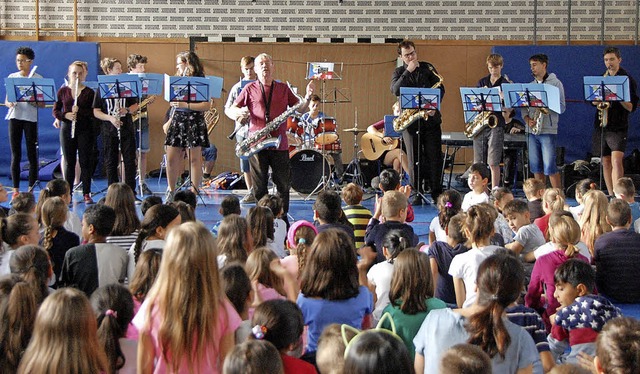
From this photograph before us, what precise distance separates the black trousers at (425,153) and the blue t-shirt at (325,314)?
274 inches

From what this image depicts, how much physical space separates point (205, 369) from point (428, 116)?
806 centimetres

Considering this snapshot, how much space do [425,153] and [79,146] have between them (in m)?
4.61

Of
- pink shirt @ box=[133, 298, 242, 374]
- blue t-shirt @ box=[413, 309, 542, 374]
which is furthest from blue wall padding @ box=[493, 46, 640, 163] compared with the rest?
pink shirt @ box=[133, 298, 242, 374]

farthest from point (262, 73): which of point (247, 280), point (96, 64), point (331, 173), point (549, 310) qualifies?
point (96, 64)

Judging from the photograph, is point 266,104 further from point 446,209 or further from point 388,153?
point 388,153

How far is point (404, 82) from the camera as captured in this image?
36.5 ft

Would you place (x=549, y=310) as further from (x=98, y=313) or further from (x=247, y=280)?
(x=98, y=313)

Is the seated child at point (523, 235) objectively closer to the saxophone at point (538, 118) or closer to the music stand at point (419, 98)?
the music stand at point (419, 98)

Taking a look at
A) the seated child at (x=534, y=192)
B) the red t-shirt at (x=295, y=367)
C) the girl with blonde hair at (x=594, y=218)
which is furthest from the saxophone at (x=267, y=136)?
the red t-shirt at (x=295, y=367)

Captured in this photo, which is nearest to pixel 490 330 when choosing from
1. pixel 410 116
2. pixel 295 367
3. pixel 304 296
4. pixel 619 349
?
pixel 619 349

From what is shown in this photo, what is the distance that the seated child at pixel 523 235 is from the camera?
639cm

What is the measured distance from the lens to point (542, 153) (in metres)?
10.7

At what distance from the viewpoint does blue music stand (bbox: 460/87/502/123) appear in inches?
401

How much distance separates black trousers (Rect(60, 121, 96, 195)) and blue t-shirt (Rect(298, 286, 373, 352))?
7075mm
